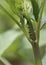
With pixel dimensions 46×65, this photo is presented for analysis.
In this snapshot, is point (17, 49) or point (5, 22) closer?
point (17, 49)

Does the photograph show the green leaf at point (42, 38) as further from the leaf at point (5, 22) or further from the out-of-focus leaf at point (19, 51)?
the leaf at point (5, 22)

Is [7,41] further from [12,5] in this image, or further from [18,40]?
[12,5]

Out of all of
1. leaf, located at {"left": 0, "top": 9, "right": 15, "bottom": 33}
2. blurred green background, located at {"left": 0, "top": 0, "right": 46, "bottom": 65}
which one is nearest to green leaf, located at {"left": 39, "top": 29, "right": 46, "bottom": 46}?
blurred green background, located at {"left": 0, "top": 0, "right": 46, "bottom": 65}

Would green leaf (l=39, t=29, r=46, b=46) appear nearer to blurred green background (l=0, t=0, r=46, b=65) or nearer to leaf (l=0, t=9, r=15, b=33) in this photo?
blurred green background (l=0, t=0, r=46, b=65)

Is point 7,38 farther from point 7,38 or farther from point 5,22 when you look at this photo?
point 5,22

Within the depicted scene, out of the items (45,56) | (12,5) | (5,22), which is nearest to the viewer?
(12,5)

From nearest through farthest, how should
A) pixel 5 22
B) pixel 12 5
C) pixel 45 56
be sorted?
pixel 12 5
pixel 45 56
pixel 5 22

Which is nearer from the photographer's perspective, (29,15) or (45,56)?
(29,15)

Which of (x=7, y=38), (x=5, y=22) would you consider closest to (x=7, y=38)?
(x=7, y=38)

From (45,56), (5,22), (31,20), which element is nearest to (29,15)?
(31,20)
